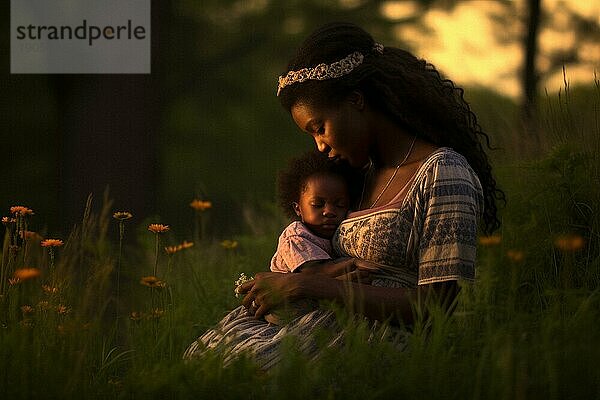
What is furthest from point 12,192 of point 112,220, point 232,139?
point 112,220

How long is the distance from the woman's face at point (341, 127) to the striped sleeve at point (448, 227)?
0.33 meters

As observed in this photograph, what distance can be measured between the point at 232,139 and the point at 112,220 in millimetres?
4697

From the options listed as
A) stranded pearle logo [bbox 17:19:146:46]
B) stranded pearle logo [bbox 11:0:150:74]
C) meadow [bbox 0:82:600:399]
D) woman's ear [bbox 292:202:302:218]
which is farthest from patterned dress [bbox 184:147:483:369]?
stranded pearle logo [bbox 17:19:146:46]

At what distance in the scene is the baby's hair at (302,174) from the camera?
3715mm

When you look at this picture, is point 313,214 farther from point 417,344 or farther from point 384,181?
point 417,344

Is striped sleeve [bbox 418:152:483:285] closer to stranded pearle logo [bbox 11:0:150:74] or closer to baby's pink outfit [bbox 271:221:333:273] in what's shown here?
baby's pink outfit [bbox 271:221:333:273]

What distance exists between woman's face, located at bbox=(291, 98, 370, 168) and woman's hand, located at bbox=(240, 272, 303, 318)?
1.60 ft

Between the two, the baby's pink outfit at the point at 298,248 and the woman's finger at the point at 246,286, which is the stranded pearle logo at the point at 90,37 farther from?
the woman's finger at the point at 246,286

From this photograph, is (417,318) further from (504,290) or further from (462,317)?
(504,290)

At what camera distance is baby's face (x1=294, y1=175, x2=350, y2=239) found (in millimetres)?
3604

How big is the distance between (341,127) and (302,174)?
1.52 feet

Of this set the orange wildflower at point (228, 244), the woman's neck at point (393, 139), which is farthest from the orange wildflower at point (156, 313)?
the orange wildflower at point (228, 244)

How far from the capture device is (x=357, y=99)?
339 centimetres

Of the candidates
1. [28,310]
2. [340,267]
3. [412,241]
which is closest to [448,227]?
[412,241]
